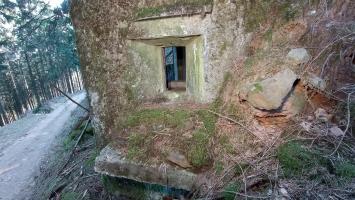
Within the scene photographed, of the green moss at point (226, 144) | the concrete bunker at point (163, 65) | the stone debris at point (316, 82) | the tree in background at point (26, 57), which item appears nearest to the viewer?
the stone debris at point (316, 82)

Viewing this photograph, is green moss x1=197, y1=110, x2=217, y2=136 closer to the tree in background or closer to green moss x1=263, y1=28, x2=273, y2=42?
green moss x1=263, y1=28, x2=273, y2=42

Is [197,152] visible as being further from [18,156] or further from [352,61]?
[18,156]

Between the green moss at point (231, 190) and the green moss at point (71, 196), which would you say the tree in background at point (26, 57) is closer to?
the green moss at point (71, 196)

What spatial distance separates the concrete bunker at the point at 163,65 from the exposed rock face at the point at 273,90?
95cm

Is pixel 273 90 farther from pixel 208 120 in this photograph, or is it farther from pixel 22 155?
pixel 22 155

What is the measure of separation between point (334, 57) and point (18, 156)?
42.8ft

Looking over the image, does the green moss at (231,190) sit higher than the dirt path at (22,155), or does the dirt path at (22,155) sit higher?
the green moss at (231,190)

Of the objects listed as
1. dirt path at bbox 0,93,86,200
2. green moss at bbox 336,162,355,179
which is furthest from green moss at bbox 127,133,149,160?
dirt path at bbox 0,93,86,200

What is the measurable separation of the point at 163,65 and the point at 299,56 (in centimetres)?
202

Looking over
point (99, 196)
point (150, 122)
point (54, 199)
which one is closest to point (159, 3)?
point (150, 122)

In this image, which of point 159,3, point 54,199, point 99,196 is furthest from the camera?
point 54,199

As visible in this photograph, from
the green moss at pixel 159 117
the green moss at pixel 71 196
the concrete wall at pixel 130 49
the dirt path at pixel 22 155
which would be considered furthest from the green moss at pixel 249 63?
the dirt path at pixel 22 155

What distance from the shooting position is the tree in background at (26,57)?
24234 mm

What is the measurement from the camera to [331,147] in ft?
8.11
